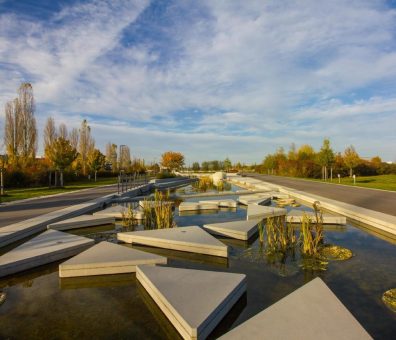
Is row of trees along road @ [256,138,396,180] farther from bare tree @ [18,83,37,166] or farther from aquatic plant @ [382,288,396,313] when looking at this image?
bare tree @ [18,83,37,166]

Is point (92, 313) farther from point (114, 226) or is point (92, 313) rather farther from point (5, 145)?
point (5, 145)

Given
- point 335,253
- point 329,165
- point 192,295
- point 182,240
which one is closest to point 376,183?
point 329,165

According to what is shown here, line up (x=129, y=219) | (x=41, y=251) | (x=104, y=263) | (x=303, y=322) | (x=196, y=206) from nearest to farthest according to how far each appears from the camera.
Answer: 1. (x=303, y=322)
2. (x=104, y=263)
3. (x=41, y=251)
4. (x=129, y=219)
5. (x=196, y=206)

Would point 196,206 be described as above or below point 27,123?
below

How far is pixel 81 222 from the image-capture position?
686 cm

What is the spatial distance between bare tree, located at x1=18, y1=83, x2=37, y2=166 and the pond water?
20712 mm

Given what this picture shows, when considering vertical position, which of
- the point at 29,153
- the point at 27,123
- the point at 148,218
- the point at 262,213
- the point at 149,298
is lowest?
the point at 149,298

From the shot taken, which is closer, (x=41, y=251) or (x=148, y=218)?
(x=41, y=251)

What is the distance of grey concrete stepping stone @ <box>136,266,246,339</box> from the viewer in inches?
102

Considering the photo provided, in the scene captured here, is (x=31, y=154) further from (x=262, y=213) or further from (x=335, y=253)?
(x=335, y=253)

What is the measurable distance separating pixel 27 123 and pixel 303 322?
80.4 ft

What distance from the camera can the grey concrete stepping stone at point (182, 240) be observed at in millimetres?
4871

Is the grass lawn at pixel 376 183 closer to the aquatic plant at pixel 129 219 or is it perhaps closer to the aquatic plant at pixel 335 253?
the aquatic plant at pixel 335 253

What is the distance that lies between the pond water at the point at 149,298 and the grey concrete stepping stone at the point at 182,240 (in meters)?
0.13
